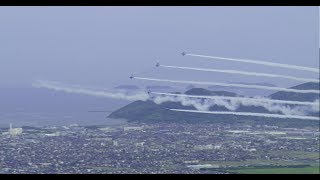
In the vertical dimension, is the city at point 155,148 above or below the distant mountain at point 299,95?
below

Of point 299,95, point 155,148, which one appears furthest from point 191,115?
point 155,148

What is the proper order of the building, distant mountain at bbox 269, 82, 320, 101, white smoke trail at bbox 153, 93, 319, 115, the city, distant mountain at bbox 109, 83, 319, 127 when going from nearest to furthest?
the city → the building → distant mountain at bbox 269, 82, 320, 101 → distant mountain at bbox 109, 83, 319, 127 → white smoke trail at bbox 153, 93, 319, 115

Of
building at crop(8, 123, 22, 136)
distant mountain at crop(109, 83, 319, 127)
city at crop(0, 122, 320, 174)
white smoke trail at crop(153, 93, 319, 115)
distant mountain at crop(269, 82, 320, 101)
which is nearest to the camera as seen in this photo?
city at crop(0, 122, 320, 174)

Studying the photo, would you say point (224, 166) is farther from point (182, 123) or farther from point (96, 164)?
point (182, 123)

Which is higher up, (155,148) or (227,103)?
(227,103)

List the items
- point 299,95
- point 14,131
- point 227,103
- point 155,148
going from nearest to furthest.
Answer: point 155,148
point 14,131
point 299,95
point 227,103

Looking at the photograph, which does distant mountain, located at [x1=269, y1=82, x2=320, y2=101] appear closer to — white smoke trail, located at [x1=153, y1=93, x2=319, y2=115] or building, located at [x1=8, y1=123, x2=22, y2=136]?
white smoke trail, located at [x1=153, y1=93, x2=319, y2=115]

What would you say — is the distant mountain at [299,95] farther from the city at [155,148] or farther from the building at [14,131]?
the building at [14,131]

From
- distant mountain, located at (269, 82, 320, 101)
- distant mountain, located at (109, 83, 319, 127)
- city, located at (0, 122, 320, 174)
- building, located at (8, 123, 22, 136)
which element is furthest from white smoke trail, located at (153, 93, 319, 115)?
building, located at (8, 123, 22, 136)

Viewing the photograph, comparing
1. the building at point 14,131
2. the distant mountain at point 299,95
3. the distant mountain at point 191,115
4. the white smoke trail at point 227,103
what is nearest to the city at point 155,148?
the building at point 14,131

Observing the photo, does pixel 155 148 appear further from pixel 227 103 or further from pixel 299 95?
pixel 227 103
